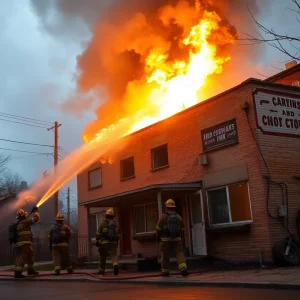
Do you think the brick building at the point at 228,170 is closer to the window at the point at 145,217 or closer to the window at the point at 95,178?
the window at the point at 145,217

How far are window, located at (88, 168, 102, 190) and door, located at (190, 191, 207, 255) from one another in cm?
620

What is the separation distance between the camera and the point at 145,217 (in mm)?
17781

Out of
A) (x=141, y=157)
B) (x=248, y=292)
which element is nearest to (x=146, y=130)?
(x=141, y=157)

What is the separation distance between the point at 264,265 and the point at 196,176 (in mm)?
3981

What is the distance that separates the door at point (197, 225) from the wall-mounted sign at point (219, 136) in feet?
5.48

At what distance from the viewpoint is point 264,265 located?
1261cm

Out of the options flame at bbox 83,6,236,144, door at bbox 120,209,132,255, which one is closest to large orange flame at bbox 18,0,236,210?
flame at bbox 83,6,236,144

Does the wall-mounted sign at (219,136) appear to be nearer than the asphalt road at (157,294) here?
No

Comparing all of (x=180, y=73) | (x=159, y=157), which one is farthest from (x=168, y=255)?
(x=180, y=73)

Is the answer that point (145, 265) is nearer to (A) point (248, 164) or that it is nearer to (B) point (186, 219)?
(B) point (186, 219)

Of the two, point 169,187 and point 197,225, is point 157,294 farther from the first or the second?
point 197,225

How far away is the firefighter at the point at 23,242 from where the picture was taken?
1373 centimetres

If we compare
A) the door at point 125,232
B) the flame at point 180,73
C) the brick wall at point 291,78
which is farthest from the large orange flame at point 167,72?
the brick wall at point 291,78

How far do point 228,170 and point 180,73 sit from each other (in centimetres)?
509
